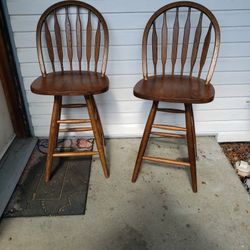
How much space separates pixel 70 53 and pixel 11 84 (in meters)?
0.53

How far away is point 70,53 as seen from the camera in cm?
154

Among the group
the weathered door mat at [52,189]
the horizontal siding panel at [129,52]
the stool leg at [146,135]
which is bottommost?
the weathered door mat at [52,189]

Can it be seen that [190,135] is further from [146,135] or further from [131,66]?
[131,66]

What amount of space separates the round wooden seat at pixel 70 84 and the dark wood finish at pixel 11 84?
1.32 ft

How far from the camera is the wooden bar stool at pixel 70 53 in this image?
4.47ft

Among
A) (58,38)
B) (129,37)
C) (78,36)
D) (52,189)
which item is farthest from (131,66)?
(52,189)

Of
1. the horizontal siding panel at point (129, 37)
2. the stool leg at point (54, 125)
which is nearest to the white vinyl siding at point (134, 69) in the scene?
the horizontal siding panel at point (129, 37)

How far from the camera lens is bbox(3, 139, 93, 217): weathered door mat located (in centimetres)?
135

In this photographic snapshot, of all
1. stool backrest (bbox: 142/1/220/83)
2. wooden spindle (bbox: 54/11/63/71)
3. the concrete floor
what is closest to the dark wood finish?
wooden spindle (bbox: 54/11/63/71)

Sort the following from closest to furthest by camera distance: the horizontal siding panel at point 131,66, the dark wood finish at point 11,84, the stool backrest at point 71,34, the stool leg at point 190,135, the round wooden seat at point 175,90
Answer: the round wooden seat at point 175,90 < the stool leg at point 190,135 < the stool backrest at point 71,34 < the dark wood finish at point 11,84 < the horizontal siding panel at point 131,66

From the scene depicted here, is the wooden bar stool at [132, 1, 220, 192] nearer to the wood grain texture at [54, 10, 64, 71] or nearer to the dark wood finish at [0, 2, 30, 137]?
the wood grain texture at [54, 10, 64, 71]

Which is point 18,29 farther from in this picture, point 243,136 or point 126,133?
point 243,136

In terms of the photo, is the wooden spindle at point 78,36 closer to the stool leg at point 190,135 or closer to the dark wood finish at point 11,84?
the dark wood finish at point 11,84

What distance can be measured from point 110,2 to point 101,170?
116 cm
